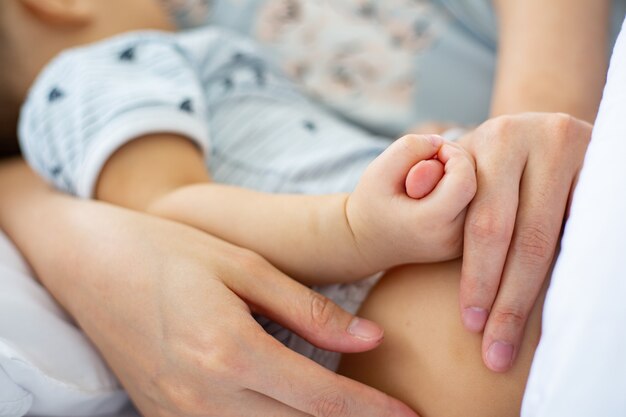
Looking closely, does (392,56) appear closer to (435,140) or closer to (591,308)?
(435,140)

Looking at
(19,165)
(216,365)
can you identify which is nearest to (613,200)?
(216,365)

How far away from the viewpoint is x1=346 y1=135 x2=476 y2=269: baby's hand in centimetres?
46

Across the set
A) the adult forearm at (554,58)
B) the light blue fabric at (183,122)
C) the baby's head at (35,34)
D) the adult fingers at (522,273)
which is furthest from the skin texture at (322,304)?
the baby's head at (35,34)

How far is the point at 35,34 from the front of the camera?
36.6 inches

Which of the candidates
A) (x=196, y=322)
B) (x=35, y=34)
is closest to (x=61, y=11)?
(x=35, y=34)

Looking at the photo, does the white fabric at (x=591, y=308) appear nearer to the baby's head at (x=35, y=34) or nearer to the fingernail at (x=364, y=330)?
the fingernail at (x=364, y=330)

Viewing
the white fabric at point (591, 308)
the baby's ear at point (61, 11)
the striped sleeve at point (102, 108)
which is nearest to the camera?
the white fabric at point (591, 308)

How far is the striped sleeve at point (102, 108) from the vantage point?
0.71m

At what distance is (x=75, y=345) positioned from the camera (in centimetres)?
63

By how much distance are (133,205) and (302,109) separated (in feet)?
1.03

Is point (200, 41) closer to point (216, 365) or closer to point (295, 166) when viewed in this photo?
point (295, 166)

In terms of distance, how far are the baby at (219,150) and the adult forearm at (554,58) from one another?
17cm

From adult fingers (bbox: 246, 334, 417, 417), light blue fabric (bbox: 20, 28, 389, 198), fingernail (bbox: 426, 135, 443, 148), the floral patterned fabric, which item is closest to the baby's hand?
fingernail (bbox: 426, 135, 443, 148)

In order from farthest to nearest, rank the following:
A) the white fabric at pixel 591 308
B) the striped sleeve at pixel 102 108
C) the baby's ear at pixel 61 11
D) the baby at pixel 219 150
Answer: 1. the baby's ear at pixel 61 11
2. the striped sleeve at pixel 102 108
3. the baby at pixel 219 150
4. the white fabric at pixel 591 308
